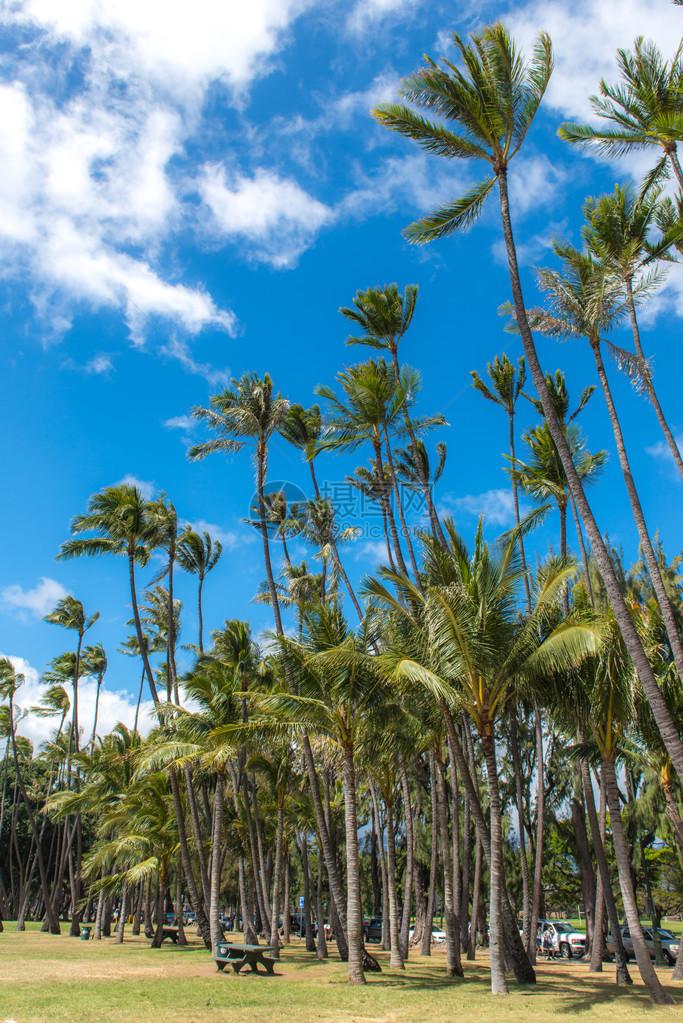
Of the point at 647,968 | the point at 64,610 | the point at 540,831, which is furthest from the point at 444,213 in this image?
the point at 64,610

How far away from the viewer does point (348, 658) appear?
14414 millimetres

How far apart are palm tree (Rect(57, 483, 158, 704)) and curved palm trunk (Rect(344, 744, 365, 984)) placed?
14183 mm

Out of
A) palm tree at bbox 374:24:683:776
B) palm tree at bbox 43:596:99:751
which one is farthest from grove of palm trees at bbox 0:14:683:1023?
palm tree at bbox 43:596:99:751

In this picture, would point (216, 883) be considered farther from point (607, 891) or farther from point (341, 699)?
point (607, 891)

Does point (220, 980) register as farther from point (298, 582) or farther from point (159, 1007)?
point (298, 582)

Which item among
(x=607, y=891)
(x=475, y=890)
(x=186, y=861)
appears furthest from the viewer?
(x=186, y=861)

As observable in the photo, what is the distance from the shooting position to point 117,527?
91.9 ft

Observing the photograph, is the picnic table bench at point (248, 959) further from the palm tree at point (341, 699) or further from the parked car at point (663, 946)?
the parked car at point (663, 946)

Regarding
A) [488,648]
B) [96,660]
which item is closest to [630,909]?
[488,648]

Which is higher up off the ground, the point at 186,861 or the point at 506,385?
the point at 506,385

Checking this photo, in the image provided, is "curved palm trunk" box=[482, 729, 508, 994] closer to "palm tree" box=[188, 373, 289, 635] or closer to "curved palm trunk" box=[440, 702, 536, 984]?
"curved palm trunk" box=[440, 702, 536, 984]

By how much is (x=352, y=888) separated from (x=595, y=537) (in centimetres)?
966

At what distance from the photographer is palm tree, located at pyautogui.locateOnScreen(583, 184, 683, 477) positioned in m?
14.4

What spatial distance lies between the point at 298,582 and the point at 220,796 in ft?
40.5
